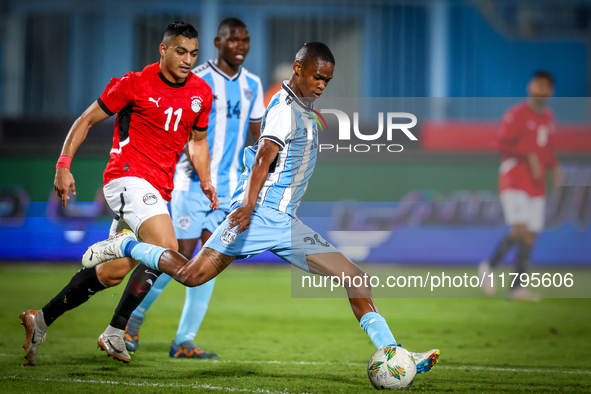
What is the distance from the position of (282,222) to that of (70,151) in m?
1.43

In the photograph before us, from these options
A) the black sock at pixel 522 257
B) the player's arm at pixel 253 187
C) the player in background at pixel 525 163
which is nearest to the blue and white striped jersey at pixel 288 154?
the player's arm at pixel 253 187

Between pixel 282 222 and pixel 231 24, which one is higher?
pixel 231 24

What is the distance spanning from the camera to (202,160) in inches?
181

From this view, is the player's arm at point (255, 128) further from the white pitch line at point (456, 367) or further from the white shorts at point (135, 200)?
the white pitch line at point (456, 367)

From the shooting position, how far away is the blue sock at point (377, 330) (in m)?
3.67

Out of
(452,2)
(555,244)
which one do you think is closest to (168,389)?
(555,244)

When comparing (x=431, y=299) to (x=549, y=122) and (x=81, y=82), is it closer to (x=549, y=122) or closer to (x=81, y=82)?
(x=549, y=122)

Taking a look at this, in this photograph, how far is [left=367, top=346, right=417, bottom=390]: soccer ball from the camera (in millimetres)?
3574

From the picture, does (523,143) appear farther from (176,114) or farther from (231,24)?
(176,114)

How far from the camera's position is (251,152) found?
3914mm

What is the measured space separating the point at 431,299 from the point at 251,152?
194 inches

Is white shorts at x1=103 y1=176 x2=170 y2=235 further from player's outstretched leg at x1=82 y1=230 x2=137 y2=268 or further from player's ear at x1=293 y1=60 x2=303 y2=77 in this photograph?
player's ear at x1=293 y1=60 x2=303 y2=77

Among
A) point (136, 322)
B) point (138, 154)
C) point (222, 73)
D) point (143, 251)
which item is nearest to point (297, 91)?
point (138, 154)

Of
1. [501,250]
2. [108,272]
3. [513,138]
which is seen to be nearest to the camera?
[108,272]
